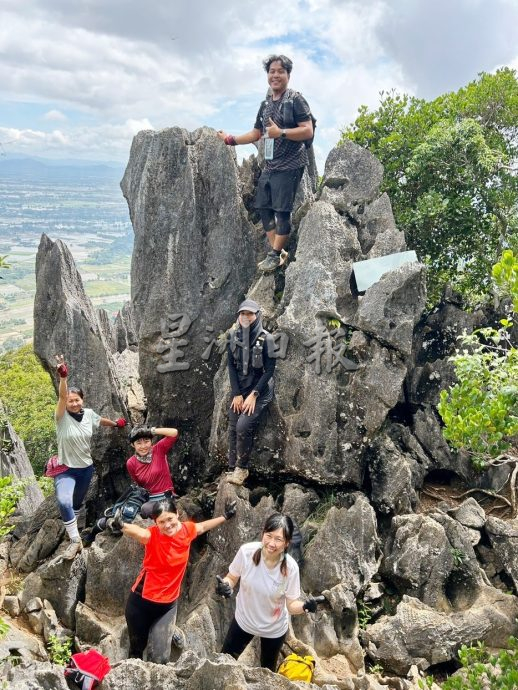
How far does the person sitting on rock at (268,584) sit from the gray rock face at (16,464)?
38.1 ft

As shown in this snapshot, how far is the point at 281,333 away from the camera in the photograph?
37.7 feet

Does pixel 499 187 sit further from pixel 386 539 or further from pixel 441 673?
pixel 441 673

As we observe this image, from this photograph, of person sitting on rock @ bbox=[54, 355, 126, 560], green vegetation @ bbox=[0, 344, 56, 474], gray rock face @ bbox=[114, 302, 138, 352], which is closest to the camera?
person sitting on rock @ bbox=[54, 355, 126, 560]

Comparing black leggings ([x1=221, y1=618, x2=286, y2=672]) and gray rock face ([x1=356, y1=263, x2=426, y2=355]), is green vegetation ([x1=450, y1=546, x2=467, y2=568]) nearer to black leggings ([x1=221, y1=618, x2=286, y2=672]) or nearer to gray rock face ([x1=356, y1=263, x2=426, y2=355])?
gray rock face ([x1=356, y1=263, x2=426, y2=355])

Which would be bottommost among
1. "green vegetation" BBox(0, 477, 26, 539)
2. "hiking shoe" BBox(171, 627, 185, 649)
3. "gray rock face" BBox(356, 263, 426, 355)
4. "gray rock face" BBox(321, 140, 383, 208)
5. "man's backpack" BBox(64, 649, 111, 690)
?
"hiking shoe" BBox(171, 627, 185, 649)

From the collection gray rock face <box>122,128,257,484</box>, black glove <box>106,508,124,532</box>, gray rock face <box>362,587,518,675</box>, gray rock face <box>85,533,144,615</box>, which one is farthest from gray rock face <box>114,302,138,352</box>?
gray rock face <box>362,587,518,675</box>

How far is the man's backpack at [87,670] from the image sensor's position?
669 cm

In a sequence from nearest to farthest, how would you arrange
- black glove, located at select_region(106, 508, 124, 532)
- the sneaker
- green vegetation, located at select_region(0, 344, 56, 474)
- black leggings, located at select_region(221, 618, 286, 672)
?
black leggings, located at select_region(221, 618, 286, 672)
black glove, located at select_region(106, 508, 124, 532)
the sneaker
green vegetation, located at select_region(0, 344, 56, 474)

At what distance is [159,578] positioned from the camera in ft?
24.4

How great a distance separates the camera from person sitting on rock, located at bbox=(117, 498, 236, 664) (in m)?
7.36

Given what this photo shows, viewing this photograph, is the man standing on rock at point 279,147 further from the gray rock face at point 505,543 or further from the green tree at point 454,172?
the gray rock face at point 505,543

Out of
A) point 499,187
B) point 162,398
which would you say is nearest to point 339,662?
point 162,398

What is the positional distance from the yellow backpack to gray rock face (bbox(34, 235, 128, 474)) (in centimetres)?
721

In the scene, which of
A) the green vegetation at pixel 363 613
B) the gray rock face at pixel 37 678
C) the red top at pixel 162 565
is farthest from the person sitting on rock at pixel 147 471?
the green vegetation at pixel 363 613
